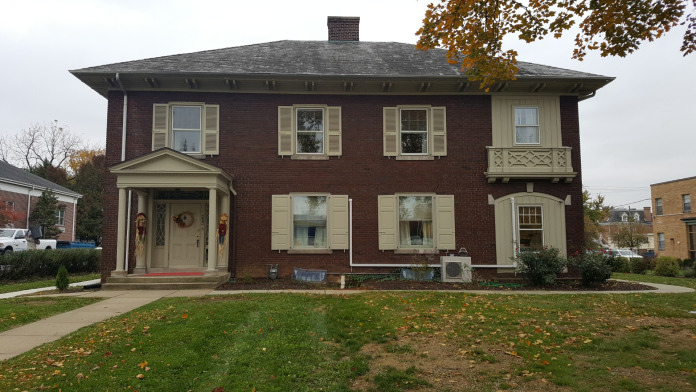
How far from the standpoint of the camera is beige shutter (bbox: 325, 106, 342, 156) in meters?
14.0

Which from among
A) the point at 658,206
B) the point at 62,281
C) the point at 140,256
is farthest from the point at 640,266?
the point at 62,281

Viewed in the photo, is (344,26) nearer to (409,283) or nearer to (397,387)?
(409,283)

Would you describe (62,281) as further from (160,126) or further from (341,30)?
(341,30)

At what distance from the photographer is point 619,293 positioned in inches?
441

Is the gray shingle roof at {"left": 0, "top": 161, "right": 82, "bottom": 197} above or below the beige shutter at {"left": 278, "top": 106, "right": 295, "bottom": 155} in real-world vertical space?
above

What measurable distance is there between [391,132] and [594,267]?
7.07 m

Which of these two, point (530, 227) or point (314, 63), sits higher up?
point (314, 63)

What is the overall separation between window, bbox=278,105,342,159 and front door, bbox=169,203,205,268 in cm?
335

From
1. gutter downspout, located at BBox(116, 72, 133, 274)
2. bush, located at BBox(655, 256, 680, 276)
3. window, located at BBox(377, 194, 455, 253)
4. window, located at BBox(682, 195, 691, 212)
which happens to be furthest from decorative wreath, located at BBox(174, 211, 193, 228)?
window, located at BBox(682, 195, 691, 212)

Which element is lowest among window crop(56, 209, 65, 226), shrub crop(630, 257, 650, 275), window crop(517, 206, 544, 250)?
shrub crop(630, 257, 650, 275)

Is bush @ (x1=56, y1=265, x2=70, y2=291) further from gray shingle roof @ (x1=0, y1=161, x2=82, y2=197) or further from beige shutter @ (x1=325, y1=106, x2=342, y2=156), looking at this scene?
gray shingle roof @ (x1=0, y1=161, x2=82, y2=197)

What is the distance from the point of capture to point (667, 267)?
20062mm

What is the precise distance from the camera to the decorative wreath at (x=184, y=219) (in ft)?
45.2

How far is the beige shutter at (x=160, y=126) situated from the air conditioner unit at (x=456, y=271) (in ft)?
30.4
